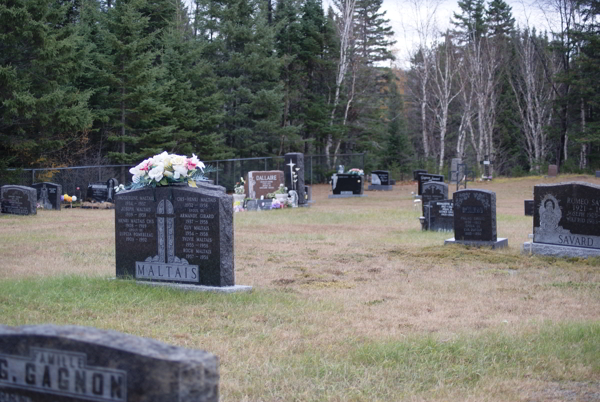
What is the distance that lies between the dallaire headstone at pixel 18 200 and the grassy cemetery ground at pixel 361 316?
26.0 ft

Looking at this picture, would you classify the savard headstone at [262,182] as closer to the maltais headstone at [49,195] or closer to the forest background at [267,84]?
the maltais headstone at [49,195]

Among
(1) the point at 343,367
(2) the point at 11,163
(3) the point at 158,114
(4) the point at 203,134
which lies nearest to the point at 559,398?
(1) the point at 343,367

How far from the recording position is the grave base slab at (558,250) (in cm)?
1141

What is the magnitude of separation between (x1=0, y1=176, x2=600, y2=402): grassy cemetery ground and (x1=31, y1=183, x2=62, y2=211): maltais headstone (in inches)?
454

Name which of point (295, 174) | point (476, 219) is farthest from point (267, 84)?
point (476, 219)

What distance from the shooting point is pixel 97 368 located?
88.5 inches

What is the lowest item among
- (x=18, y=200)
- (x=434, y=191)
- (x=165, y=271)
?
(x=165, y=271)

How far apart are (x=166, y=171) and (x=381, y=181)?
33.0 metres

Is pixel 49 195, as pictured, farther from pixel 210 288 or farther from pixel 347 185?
pixel 210 288

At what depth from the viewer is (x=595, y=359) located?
5.27m

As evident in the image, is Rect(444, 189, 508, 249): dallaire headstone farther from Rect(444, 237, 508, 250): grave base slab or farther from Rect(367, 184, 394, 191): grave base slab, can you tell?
Rect(367, 184, 394, 191): grave base slab

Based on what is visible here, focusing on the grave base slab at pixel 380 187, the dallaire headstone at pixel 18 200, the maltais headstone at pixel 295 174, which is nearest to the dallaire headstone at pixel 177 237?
the dallaire headstone at pixel 18 200

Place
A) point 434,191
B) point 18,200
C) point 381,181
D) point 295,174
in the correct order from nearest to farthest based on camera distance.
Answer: point 434,191
point 18,200
point 295,174
point 381,181

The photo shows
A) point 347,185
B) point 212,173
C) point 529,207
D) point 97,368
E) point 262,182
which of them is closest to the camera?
point 97,368
